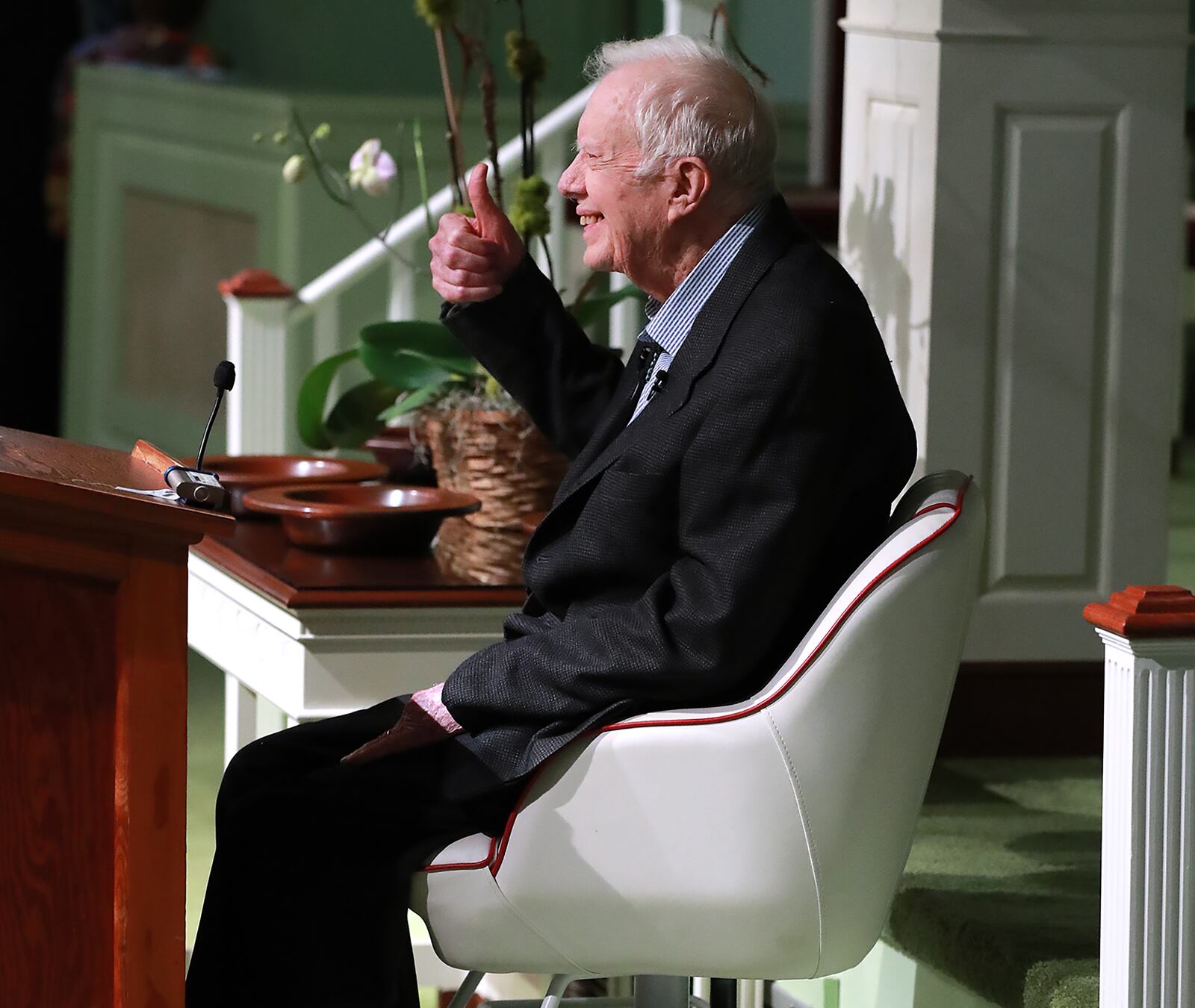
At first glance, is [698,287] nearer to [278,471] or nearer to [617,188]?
[617,188]

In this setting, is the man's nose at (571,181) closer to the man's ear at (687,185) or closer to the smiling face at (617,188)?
the smiling face at (617,188)

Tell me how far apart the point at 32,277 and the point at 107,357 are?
0.56m

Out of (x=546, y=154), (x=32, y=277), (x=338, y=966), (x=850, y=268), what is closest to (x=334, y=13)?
(x=32, y=277)

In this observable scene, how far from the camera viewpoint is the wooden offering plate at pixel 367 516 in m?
2.91

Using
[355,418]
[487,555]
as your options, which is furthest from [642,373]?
[355,418]

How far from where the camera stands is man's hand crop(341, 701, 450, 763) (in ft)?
6.95

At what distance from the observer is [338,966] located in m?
2.01

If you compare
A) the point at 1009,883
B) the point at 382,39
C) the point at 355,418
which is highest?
the point at 382,39

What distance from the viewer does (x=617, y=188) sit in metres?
2.09

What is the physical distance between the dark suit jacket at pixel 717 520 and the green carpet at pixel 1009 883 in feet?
1.84

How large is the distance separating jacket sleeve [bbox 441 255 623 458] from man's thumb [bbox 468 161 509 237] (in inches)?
2.3

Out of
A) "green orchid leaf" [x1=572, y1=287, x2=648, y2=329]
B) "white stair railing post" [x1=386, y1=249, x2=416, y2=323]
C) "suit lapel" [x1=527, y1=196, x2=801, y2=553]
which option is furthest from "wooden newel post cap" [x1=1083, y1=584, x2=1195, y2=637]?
"white stair railing post" [x1=386, y1=249, x2=416, y2=323]

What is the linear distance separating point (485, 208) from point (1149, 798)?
3.03 feet

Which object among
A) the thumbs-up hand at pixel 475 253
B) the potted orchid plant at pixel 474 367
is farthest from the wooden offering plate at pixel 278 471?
the thumbs-up hand at pixel 475 253
